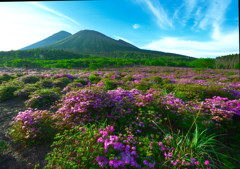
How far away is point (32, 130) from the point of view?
3.12 metres

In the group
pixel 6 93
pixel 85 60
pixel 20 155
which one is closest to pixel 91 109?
pixel 20 155

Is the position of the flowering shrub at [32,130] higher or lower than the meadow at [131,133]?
lower

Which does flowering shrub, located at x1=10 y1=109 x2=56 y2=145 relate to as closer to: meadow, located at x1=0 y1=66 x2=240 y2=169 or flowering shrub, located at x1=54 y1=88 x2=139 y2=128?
meadow, located at x1=0 y1=66 x2=240 y2=169

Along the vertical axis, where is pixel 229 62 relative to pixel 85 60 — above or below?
above

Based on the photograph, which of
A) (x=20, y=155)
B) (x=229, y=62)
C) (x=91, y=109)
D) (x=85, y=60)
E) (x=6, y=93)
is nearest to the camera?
(x=20, y=155)

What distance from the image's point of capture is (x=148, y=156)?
7.41 ft

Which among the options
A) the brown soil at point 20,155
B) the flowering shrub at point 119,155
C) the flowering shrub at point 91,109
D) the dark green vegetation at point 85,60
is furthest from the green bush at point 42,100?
the dark green vegetation at point 85,60

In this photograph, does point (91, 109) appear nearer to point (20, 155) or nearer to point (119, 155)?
point (119, 155)

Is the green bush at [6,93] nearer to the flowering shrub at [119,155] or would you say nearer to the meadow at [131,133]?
the meadow at [131,133]

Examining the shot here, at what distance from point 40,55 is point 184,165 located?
89383 millimetres

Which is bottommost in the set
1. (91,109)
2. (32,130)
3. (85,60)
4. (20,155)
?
(20,155)

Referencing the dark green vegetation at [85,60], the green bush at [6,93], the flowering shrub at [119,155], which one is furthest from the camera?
the dark green vegetation at [85,60]

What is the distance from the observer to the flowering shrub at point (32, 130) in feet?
10.3

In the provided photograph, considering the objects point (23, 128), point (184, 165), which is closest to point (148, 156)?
point (184, 165)
